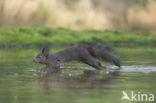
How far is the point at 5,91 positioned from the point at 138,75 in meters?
4.99

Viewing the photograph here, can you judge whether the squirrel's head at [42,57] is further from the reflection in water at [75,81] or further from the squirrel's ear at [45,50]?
the reflection in water at [75,81]

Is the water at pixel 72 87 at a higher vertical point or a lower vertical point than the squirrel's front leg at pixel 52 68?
lower

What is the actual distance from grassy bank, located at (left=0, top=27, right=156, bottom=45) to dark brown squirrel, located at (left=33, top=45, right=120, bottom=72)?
45.9 meters

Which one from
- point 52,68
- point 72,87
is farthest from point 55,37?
point 72,87

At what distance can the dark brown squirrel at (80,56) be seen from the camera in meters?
16.9

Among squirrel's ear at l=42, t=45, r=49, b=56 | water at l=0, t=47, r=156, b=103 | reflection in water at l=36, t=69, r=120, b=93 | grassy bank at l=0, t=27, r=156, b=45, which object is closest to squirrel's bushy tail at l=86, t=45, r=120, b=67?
water at l=0, t=47, r=156, b=103

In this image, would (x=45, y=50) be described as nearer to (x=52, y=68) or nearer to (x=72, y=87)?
(x=52, y=68)

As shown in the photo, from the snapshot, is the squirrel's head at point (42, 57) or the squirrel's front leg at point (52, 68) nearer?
the squirrel's front leg at point (52, 68)

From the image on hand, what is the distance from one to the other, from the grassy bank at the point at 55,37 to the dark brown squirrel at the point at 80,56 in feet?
151

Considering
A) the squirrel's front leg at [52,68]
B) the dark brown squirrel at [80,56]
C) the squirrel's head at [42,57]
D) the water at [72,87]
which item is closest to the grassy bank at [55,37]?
the dark brown squirrel at [80,56]

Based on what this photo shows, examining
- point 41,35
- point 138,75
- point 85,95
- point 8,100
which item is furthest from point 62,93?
point 41,35

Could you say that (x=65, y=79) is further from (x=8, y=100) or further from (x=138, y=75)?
(x=8, y=100)

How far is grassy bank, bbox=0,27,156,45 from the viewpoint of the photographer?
69.6m

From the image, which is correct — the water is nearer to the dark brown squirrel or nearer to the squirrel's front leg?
the squirrel's front leg
